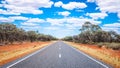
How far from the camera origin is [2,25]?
2542 inches

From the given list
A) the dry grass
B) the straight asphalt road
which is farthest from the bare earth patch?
the dry grass

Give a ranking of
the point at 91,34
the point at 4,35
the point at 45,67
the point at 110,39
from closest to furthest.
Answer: the point at 45,67, the point at 4,35, the point at 91,34, the point at 110,39

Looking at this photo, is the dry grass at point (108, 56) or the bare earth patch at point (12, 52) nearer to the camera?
the dry grass at point (108, 56)

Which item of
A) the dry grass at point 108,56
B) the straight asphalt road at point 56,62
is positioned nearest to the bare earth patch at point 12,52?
the straight asphalt road at point 56,62

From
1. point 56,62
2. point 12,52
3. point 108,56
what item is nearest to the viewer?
point 56,62

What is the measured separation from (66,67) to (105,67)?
230 centimetres

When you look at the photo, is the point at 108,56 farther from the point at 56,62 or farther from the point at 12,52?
the point at 12,52

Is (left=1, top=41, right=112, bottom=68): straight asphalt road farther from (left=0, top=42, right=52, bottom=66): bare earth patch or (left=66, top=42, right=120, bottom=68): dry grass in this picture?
(left=0, top=42, right=52, bottom=66): bare earth patch

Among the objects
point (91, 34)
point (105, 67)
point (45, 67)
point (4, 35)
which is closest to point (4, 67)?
point (45, 67)

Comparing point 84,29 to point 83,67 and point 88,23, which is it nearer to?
point 88,23

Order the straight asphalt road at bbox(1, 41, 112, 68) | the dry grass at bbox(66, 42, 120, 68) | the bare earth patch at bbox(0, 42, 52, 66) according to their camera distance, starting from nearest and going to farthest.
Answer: the straight asphalt road at bbox(1, 41, 112, 68) → the dry grass at bbox(66, 42, 120, 68) → the bare earth patch at bbox(0, 42, 52, 66)

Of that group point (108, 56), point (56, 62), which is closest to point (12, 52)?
point (108, 56)

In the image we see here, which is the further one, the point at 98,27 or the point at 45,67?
the point at 98,27

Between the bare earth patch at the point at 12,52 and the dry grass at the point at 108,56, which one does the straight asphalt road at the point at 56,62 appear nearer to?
the dry grass at the point at 108,56
